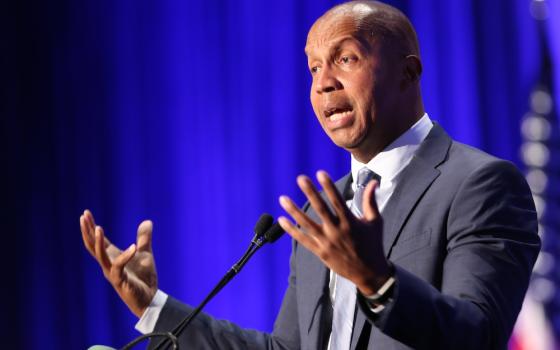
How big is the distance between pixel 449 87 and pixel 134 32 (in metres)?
1.57

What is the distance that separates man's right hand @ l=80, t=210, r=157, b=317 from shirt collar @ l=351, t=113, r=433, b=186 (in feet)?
1.85

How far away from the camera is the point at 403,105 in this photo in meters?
1.98

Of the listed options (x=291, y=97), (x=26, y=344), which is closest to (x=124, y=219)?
(x=26, y=344)

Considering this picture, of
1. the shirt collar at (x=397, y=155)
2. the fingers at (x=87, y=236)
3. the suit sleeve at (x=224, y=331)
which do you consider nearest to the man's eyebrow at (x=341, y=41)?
the shirt collar at (x=397, y=155)

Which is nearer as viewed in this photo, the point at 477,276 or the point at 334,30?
the point at 477,276

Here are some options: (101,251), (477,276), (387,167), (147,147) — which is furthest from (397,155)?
(147,147)

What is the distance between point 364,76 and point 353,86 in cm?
4

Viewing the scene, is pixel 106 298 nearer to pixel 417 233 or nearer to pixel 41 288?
pixel 41 288

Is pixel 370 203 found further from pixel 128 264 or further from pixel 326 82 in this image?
pixel 128 264

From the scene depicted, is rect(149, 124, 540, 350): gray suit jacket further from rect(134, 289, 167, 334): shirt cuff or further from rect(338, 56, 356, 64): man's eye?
rect(338, 56, 356, 64): man's eye

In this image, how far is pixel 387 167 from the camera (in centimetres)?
194

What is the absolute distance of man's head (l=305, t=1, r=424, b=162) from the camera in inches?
75.9

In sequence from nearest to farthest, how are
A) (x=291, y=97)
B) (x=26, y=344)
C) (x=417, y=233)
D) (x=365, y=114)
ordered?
(x=417, y=233)
(x=365, y=114)
(x=26, y=344)
(x=291, y=97)

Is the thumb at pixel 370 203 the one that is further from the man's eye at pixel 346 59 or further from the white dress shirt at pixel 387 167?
the man's eye at pixel 346 59
